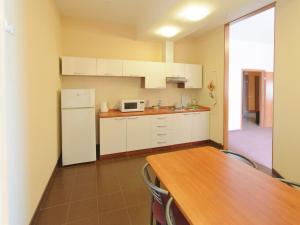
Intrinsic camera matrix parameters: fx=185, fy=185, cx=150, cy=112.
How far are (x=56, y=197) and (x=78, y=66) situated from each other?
2.37m

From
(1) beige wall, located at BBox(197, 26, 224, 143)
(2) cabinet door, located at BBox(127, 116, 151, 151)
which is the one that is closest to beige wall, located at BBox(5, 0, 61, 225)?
(2) cabinet door, located at BBox(127, 116, 151, 151)

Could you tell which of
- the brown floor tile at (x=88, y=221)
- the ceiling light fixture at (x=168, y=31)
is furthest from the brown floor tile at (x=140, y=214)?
the ceiling light fixture at (x=168, y=31)

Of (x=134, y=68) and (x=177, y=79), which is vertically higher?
(x=134, y=68)

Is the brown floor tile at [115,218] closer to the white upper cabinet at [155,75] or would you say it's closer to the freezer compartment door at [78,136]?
the freezer compartment door at [78,136]

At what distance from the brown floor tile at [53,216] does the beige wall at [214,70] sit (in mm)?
3485

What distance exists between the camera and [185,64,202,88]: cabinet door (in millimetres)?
4645

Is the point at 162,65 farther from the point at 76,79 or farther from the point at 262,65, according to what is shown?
the point at 262,65

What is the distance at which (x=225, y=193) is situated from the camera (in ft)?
3.78

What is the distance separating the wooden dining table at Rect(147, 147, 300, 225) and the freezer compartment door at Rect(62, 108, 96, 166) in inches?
82.8

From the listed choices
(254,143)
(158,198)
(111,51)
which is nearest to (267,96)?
(254,143)

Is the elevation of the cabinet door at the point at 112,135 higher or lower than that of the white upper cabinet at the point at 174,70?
lower

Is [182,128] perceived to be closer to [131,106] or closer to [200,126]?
[200,126]

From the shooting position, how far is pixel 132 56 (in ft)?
14.6

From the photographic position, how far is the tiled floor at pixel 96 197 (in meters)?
2.01
